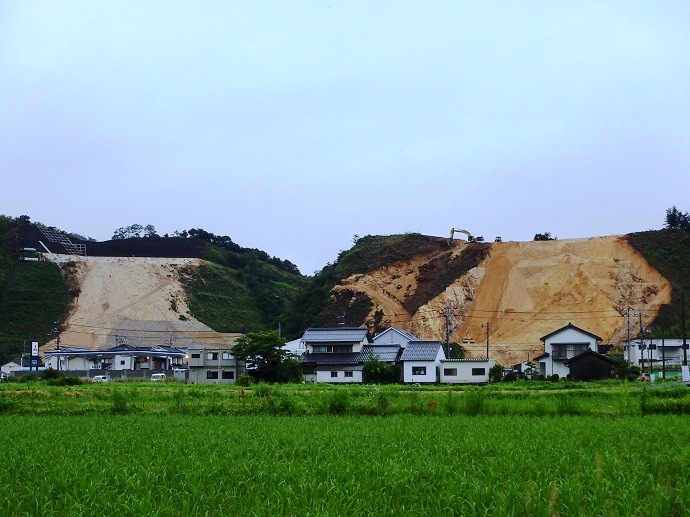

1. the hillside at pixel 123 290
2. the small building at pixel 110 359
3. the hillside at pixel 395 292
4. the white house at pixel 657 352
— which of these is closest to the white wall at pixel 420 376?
the hillside at pixel 395 292

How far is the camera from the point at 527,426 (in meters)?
15.0

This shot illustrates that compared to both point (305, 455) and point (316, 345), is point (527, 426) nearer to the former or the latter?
point (305, 455)

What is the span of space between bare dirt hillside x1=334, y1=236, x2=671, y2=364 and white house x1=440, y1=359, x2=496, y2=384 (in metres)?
10.2

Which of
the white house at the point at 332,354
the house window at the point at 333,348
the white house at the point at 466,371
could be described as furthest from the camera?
the house window at the point at 333,348

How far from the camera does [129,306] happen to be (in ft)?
248

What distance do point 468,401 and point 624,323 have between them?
41.8 metres

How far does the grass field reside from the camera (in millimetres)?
7277

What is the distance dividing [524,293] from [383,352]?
858 inches

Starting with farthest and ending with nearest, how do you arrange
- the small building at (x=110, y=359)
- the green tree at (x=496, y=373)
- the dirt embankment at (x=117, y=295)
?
the dirt embankment at (x=117, y=295)
the small building at (x=110, y=359)
the green tree at (x=496, y=373)

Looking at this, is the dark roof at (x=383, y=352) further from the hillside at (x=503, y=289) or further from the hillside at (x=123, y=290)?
the hillside at (x=123, y=290)

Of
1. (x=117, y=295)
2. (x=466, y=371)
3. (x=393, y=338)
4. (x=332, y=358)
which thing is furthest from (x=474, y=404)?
(x=117, y=295)

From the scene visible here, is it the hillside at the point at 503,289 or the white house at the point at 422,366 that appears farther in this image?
the hillside at the point at 503,289

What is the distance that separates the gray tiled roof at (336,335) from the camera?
48031 millimetres

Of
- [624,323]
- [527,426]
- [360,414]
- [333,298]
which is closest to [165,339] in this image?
[333,298]
